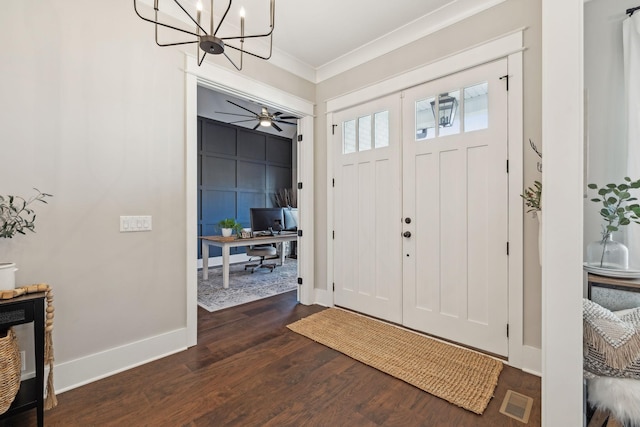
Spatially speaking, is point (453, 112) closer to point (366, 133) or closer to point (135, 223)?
point (366, 133)

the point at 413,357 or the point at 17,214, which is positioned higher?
the point at 17,214

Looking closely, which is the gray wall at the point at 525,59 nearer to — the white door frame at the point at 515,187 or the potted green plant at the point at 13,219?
the white door frame at the point at 515,187

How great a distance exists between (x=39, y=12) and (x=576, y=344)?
347 cm

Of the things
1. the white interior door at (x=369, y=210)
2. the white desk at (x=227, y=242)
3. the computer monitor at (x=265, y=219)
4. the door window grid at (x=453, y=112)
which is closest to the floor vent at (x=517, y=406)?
the white interior door at (x=369, y=210)

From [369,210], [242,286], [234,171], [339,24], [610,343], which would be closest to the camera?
[610,343]

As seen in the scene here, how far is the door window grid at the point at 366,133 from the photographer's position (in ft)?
9.71

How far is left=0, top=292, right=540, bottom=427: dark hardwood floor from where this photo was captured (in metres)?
1.59

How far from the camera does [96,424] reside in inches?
61.0

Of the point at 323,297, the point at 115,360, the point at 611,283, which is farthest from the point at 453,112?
the point at 115,360

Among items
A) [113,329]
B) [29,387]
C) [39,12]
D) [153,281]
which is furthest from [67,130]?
[29,387]

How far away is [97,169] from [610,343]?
303cm

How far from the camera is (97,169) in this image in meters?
2.00

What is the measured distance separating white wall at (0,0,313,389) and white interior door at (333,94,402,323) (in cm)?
170

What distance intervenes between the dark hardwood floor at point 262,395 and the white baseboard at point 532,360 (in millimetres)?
80
